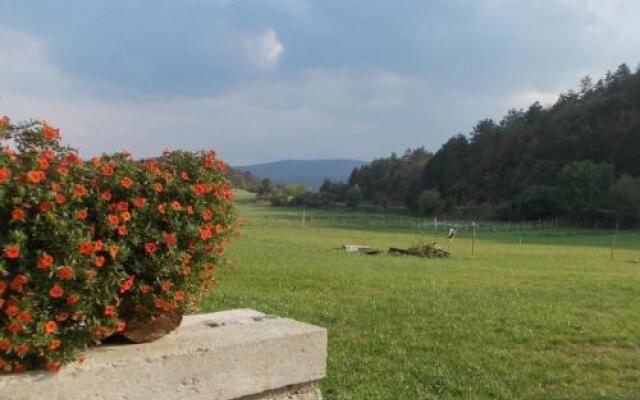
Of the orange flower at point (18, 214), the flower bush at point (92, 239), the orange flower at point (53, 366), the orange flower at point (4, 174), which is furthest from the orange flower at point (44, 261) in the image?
the orange flower at point (53, 366)

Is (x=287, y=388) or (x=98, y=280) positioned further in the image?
(x=287, y=388)

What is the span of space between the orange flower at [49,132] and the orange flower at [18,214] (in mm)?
595

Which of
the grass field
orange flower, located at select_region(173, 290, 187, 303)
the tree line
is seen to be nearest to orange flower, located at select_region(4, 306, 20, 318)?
orange flower, located at select_region(173, 290, 187, 303)

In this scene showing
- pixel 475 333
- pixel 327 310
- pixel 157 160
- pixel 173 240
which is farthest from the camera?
pixel 327 310

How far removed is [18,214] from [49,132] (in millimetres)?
651

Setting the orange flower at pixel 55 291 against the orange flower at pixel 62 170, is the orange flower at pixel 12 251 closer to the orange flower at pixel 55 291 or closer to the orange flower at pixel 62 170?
the orange flower at pixel 55 291

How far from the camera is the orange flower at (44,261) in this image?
3035 mm

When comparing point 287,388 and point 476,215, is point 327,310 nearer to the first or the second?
point 287,388

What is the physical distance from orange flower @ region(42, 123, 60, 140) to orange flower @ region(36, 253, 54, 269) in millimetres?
790

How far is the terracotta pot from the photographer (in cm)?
379

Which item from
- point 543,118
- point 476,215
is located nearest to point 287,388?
point 476,215

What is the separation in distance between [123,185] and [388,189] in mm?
132639

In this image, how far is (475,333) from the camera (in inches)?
296

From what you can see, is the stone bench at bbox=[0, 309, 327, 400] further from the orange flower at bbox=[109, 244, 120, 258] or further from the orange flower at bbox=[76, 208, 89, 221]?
the orange flower at bbox=[76, 208, 89, 221]
